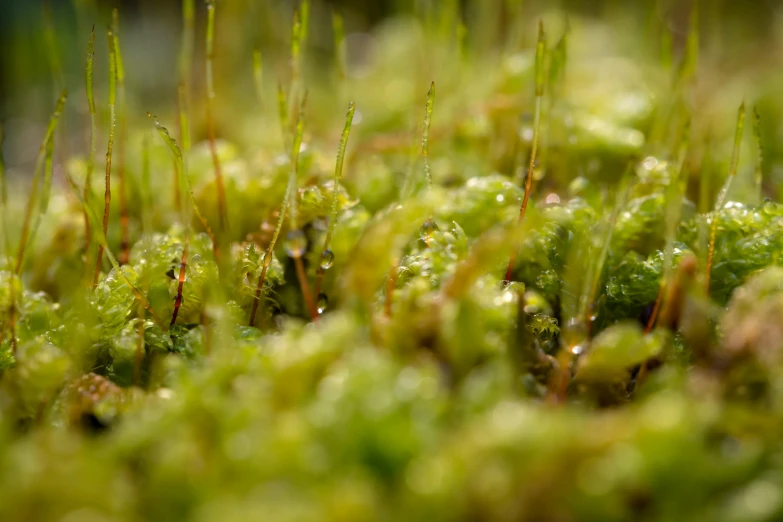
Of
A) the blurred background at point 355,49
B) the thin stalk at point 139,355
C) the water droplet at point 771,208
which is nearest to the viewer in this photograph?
the thin stalk at point 139,355

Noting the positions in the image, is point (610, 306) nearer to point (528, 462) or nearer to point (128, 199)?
point (528, 462)

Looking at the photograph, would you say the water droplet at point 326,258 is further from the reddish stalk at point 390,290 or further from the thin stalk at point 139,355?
the thin stalk at point 139,355

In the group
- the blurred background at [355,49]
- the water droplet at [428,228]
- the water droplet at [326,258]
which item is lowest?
the water droplet at [326,258]

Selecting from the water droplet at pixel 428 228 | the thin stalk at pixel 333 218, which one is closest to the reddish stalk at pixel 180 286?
the thin stalk at pixel 333 218

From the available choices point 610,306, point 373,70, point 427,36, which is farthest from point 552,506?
point 373,70

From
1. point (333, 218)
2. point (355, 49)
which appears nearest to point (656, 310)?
point (333, 218)

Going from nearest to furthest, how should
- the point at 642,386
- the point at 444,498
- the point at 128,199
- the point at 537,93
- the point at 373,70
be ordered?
the point at 444,498 → the point at 642,386 → the point at 537,93 → the point at 128,199 → the point at 373,70

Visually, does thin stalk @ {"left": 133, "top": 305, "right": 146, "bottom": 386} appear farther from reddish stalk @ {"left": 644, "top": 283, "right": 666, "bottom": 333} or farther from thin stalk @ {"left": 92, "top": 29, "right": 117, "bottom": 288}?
reddish stalk @ {"left": 644, "top": 283, "right": 666, "bottom": 333}

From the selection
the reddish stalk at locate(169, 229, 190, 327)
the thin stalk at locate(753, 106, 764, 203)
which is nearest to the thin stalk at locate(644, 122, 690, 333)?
the thin stalk at locate(753, 106, 764, 203)
